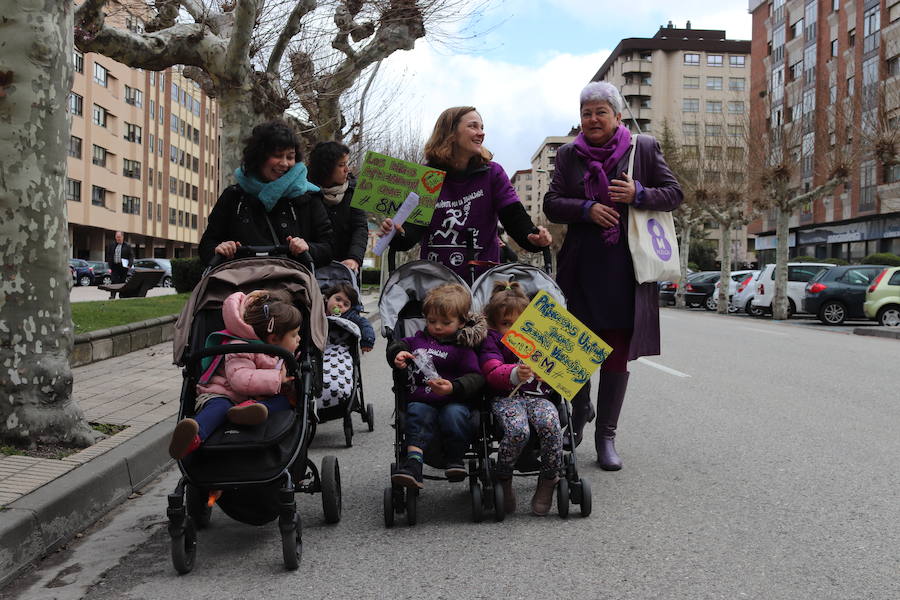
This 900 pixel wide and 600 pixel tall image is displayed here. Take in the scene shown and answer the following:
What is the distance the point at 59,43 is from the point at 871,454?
18.6 ft

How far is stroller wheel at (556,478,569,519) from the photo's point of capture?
4.15 meters

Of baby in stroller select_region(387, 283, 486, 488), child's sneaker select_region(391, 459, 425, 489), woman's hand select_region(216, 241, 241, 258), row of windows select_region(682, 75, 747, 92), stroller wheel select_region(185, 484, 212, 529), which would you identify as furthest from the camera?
row of windows select_region(682, 75, 747, 92)

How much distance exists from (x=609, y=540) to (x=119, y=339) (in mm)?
8214

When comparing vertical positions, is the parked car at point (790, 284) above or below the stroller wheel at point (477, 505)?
above

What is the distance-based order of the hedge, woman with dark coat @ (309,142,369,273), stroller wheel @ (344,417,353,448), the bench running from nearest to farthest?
stroller wheel @ (344,417,353,448) < woman with dark coat @ (309,142,369,273) < the bench < the hedge

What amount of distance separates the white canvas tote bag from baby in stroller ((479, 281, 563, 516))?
98 cm

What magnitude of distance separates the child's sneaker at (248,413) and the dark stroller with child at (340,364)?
1.77 meters

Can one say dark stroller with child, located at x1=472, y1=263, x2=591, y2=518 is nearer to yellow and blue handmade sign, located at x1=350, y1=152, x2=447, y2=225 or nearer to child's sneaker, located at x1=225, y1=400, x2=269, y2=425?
child's sneaker, located at x1=225, y1=400, x2=269, y2=425

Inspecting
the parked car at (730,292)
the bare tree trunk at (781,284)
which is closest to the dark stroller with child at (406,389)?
the bare tree trunk at (781,284)

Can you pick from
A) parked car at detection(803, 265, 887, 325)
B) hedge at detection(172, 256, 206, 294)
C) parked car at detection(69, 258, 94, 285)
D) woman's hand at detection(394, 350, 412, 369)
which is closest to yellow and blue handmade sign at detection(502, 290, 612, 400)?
woman's hand at detection(394, 350, 412, 369)

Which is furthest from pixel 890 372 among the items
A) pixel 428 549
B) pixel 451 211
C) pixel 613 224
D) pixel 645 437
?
pixel 428 549

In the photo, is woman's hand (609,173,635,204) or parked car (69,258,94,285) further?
parked car (69,258,94,285)

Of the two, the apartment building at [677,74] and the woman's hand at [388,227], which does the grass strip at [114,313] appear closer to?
the woman's hand at [388,227]

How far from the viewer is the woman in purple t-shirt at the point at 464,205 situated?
194 inches
